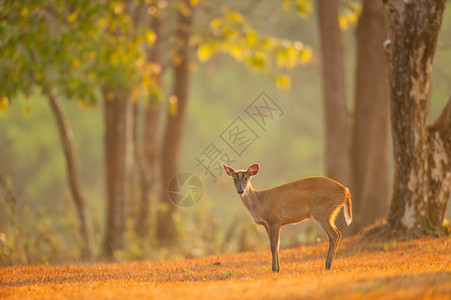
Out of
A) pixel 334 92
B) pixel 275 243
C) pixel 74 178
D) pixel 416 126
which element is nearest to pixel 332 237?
pixel 275 243

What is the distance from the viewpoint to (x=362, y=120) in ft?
50.2

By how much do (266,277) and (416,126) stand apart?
4.55m

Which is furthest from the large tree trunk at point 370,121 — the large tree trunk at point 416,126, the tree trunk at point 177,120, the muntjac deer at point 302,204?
the tree trunk at point 177,120

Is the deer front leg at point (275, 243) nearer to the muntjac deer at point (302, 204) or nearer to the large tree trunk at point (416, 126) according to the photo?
the muntjac deer at point (302, 204)

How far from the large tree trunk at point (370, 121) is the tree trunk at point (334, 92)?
399 millimetres

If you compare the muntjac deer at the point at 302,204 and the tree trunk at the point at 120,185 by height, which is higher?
the muntjac deer at the point at 302,204

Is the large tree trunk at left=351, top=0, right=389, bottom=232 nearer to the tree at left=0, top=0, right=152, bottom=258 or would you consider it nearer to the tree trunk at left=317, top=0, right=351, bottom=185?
the tree trunk at left=317, top=0, right=351, bottom=185

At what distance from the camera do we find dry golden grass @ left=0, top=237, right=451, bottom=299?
6.37m

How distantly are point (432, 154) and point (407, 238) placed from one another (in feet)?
4.97

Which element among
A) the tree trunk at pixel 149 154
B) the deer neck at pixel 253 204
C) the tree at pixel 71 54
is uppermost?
the tree at pixel 71 54

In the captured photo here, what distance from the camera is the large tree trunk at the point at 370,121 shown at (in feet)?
48.9

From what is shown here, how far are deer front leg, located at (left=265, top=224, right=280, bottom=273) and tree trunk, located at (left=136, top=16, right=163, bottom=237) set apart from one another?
1018 cm

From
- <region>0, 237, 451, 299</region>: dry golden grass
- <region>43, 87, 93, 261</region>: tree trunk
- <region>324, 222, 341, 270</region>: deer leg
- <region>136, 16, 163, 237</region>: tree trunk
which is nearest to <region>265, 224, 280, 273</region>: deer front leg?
<region>0, 237, 451, 299</region>: dry golden grass

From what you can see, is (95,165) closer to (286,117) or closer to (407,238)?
(286,117)
